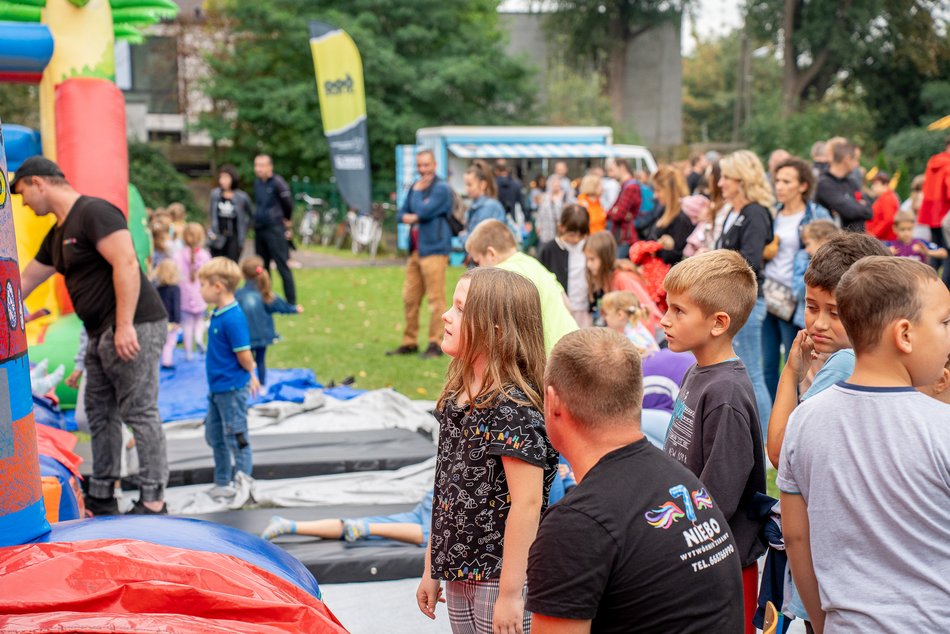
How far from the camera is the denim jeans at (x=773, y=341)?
632 cm

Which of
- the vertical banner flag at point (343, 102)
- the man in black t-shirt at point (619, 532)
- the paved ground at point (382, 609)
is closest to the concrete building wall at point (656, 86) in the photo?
the vertical banner flag at point (343, 102)

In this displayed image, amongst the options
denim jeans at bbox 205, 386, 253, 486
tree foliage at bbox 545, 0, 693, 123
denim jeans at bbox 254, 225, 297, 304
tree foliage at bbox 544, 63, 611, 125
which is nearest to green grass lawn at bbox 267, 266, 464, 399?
denim jeans at bbox 254, 225, 297, 304

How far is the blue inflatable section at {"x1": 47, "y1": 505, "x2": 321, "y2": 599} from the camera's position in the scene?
307 centimetres

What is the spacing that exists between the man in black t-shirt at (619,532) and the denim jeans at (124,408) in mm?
3667

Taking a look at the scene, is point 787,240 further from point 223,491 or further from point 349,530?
point 223,491

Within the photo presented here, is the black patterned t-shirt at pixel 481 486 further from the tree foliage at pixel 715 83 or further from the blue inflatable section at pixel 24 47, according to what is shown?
the tree foliage at pixel 715 83

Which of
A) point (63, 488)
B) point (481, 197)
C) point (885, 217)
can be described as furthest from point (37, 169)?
point (885, 217)

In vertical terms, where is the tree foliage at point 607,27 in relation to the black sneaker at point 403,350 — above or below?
above

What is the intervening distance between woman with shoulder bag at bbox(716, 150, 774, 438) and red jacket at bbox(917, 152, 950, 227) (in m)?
4.02

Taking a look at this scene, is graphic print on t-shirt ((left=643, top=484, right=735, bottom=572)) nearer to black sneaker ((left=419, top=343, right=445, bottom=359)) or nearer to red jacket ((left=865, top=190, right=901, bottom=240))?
black sneaker ((left=419, top=343, right=445, bottom=359))

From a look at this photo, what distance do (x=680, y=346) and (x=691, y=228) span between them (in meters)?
5.00

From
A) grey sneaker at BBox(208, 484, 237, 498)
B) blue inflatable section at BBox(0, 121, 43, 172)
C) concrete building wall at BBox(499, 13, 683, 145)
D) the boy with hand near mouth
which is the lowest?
grey sneaker at BBox(208, 484, 237, 498)

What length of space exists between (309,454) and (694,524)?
15.1ft

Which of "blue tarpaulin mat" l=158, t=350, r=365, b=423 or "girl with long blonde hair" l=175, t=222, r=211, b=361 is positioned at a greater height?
"girl with long blonde hair" l=175, t=222, r=211, b=361
